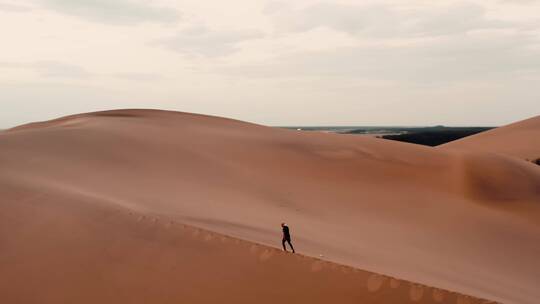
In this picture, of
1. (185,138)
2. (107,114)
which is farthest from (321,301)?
(107,114)

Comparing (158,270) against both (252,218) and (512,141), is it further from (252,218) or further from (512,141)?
(512,141)

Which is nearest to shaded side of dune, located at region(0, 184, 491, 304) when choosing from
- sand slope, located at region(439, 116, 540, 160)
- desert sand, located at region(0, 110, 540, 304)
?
desert sand, located at region(0, 110, 540, 304)

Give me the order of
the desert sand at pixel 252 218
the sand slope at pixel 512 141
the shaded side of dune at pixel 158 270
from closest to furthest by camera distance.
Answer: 1. the shaded side of dune at pixel 158 270
2. the desert sand at pixel 252 218
3. the sand slope at pixel 512 141

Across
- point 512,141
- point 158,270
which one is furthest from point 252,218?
point 512,141

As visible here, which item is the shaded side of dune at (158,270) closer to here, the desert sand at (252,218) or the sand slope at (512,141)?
the desert sand at (252,218)

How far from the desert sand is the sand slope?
84.7 feet

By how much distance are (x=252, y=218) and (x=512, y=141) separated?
50.7m

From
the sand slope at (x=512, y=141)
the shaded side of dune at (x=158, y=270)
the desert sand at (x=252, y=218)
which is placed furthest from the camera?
the sand slope at (x=512, y=141)

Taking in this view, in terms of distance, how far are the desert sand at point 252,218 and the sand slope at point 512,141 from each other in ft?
84.7

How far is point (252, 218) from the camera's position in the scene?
1134cm

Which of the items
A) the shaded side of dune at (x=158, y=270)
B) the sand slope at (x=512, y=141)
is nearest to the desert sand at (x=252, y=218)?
the shaded side of dune at (x=158, y=270)

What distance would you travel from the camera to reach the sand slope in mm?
47406

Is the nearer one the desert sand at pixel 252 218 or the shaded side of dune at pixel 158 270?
the shaded side of dune at pixel 158 270

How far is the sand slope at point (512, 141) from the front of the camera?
47406 millimetres
